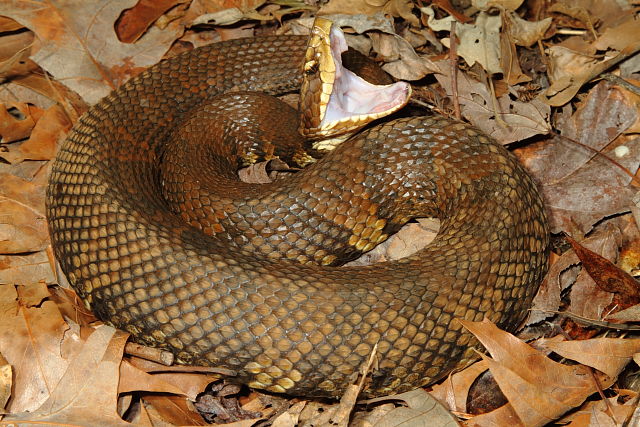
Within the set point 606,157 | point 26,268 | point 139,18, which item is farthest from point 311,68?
point 26,268

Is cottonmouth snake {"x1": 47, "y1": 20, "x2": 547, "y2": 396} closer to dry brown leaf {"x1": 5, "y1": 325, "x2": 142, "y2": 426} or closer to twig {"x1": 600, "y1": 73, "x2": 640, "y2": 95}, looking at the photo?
dry brown leaf {"x1": 5, "y1": 325, "x2": 142, "y2": 426}

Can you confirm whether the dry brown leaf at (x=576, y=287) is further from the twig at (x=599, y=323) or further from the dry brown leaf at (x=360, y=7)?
the dry brown leaf at (x=360, y=7)

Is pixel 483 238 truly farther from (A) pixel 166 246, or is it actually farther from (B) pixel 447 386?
(A) pixel 166 246

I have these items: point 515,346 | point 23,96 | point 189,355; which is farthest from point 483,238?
point 23,96

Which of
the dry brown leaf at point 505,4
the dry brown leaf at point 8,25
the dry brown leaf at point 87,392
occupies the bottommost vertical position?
the dry brown leaf at point 87,392

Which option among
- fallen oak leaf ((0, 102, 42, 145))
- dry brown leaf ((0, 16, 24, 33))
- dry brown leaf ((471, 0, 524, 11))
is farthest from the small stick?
dry brown leaf ((471, 0, 524, 11))

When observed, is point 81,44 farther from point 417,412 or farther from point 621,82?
point 621,82

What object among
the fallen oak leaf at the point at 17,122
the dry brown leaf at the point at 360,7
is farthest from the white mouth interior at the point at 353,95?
the fallen oak leaf at the point at 17,122
